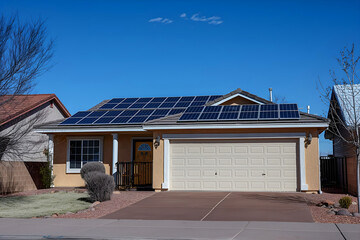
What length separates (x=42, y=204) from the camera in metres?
16.0

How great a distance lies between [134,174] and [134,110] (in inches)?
147

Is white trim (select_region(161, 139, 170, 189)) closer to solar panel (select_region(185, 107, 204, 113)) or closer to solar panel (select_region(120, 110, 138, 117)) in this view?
solar panel (select_region(185, 107, 204, 113))

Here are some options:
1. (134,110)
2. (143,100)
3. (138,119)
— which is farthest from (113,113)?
(143,100)

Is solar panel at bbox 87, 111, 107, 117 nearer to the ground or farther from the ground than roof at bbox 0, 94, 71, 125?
nearer to the ground

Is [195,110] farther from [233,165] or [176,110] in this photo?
[233,165]

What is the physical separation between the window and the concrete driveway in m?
6.04

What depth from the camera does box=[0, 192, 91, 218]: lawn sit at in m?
14.1

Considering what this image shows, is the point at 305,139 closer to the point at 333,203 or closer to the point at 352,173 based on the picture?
the point at 352,173

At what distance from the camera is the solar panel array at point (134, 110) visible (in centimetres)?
2123

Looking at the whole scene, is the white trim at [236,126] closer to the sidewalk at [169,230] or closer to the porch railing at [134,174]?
the porch railing at [134,174]

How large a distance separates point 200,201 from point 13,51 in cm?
847

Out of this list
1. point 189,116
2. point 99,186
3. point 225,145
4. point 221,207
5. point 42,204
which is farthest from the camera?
point 189,116

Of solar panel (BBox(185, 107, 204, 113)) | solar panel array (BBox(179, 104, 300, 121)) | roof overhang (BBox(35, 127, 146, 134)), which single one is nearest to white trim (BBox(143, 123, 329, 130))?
solar panel array (BBox(179, 104, 300, 121))

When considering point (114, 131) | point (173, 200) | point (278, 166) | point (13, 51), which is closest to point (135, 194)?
point (173, 200)
